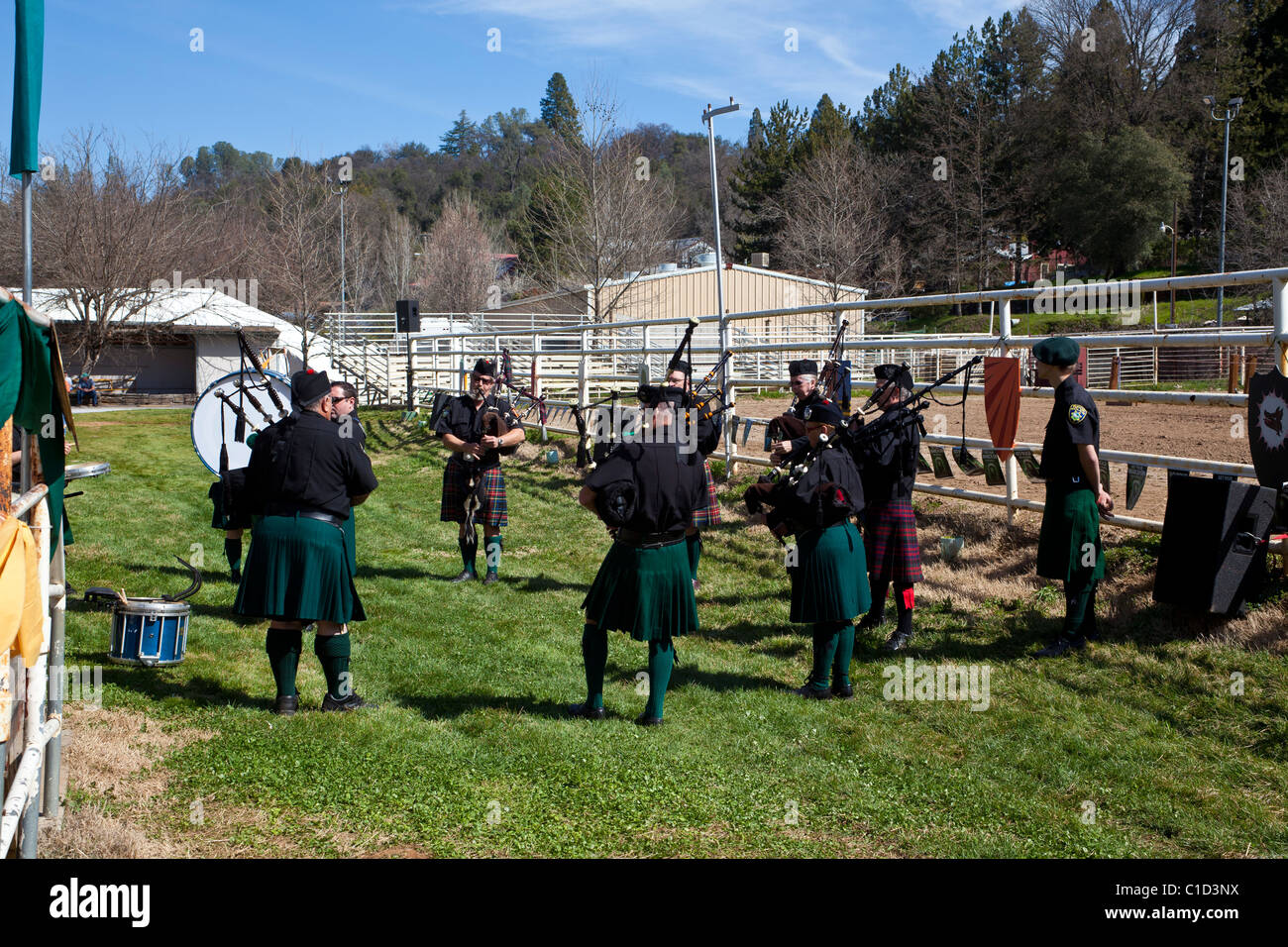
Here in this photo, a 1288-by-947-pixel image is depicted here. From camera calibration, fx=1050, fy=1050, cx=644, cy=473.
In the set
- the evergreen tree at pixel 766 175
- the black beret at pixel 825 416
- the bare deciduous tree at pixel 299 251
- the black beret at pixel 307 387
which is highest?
the evergreen tree at pixel 766 175

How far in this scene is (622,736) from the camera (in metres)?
4.88

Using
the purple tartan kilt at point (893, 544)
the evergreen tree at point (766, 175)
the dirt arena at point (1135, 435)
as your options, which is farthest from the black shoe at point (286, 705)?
the evergreen tree at point (766, 175)

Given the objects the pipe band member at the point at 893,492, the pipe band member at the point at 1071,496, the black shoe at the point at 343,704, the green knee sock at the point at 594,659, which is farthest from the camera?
the pipe band member at the point at 893,492

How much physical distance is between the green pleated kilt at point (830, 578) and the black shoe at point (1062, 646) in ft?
3.77

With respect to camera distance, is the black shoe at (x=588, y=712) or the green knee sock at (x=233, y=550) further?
the green knee sock at (x=233, y=550)

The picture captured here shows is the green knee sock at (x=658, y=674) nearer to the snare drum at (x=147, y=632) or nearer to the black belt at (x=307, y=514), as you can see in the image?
the black belt at (x=307, y=514)

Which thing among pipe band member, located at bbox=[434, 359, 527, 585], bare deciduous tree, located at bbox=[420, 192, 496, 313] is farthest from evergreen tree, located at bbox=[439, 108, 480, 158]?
pipe band member, located at bbox=[434, 359, 527, 585]

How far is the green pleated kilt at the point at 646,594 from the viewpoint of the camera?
4906 mm

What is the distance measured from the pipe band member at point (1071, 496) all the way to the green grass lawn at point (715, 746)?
27cm

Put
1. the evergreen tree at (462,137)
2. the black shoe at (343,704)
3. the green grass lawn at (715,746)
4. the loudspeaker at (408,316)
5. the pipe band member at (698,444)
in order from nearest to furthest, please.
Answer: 1. the green grass lawn at (715,746)
2. the black shoe at (343,704)
3. the pipe band member at (698,444)
4. the loudspeaker at (408,316)
5. the evergreen tree at (462,137)

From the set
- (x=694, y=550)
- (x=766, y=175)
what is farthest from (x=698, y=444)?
(x=766, y=175)

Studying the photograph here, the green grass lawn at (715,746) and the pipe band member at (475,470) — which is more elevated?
the pipe band member at (475,470)
